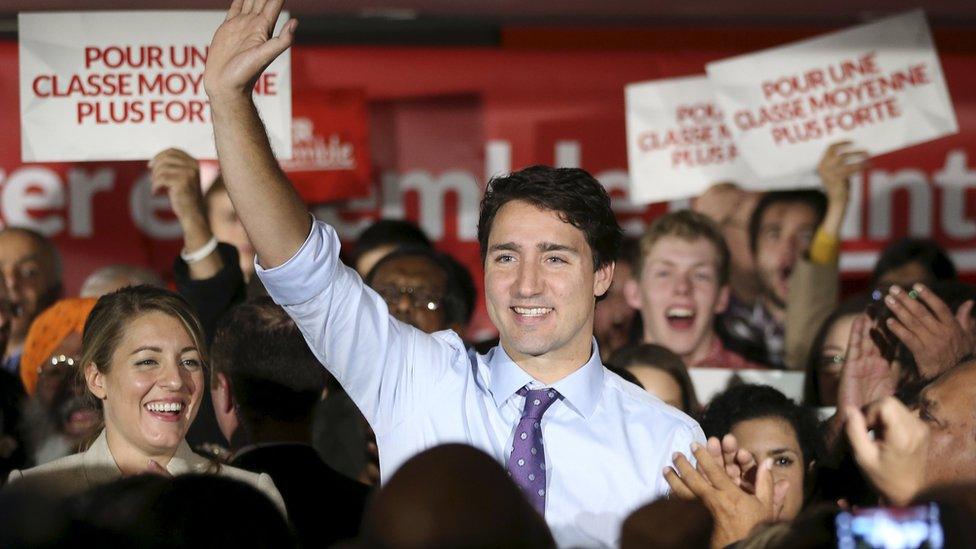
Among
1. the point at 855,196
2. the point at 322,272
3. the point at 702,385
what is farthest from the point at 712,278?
the point at 322,272

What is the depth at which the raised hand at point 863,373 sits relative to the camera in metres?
3.96

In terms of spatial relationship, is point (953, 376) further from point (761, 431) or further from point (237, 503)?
point (237, 503)

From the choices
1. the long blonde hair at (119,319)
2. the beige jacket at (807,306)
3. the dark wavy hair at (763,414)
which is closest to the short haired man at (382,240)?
the beige jacket at (807,306)

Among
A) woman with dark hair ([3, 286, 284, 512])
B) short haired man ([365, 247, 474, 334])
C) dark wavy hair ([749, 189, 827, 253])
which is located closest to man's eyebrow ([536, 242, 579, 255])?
woman with dark hair ([3, 286, 284, 512])

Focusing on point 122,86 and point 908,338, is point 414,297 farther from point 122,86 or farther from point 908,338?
point 908,338

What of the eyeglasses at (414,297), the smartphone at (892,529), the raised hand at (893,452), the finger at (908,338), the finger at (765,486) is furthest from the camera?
the eyeglasses at (414,297)

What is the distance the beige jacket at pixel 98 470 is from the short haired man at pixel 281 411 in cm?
12

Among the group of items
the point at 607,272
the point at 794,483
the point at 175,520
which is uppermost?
the point at 607,272

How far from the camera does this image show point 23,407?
4.08 meters

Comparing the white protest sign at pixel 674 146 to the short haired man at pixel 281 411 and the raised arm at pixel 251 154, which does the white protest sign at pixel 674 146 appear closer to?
the short haired man at pixel 281 411

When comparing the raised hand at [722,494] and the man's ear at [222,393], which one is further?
the man's ear at [222,393]

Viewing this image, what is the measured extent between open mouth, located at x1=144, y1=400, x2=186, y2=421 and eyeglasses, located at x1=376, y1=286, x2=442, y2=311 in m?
1.27

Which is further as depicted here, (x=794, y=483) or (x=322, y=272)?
(x=794, y=483)

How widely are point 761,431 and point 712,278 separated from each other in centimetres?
153
